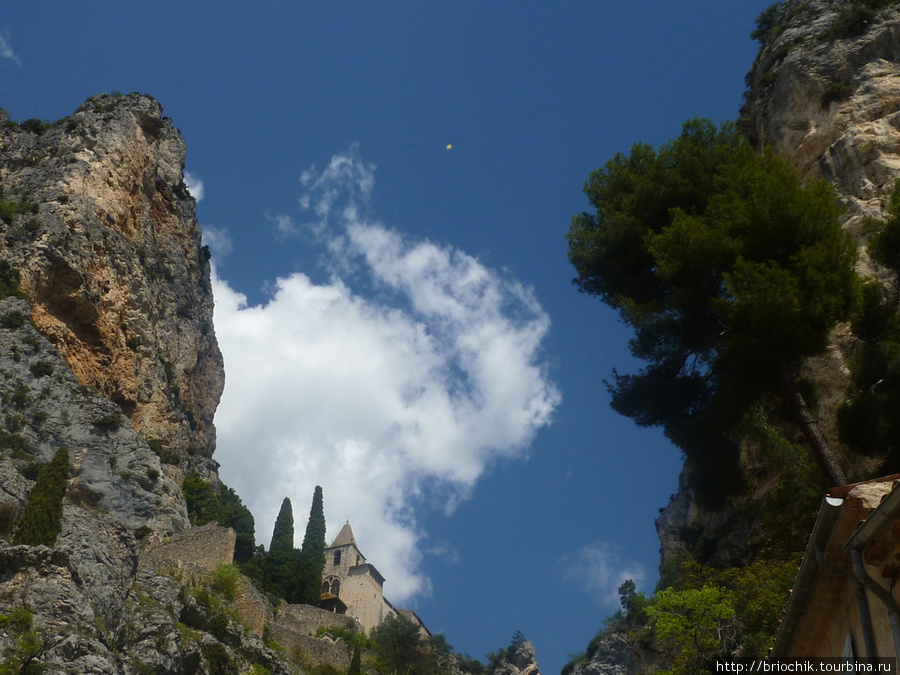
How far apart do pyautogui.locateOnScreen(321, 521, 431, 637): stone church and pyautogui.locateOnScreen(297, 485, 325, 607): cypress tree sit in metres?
3.94

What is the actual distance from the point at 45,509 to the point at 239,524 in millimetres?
27091

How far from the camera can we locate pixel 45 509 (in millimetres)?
20766

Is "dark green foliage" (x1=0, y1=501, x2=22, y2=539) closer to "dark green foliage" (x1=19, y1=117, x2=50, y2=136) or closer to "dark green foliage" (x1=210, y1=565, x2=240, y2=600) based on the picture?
"dark green foliage" (x1=210, y1=565, x2=240, y2=600)

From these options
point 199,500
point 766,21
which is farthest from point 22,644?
point 766,21

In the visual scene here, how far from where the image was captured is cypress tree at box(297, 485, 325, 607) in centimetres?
4362

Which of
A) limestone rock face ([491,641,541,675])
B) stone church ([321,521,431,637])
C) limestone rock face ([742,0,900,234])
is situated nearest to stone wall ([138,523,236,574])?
stone church ([321,521,431,637])

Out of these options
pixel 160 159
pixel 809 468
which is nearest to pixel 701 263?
pixel 809 468

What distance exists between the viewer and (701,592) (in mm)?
14688

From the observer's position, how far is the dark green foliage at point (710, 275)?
13609mm

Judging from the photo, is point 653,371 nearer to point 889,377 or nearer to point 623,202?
point 623,202

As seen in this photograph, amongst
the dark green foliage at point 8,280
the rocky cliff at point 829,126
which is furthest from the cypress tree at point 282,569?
the rocky cliff at point 829,126

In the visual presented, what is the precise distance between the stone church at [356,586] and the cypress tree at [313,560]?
12.9 ft

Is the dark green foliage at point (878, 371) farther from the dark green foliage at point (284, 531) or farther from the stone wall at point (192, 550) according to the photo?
the dark green foliage at point (284, 531)

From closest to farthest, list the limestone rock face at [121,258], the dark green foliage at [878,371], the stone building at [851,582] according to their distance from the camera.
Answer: the stone building at [851,582], the dark green foliage at [878,371], the limestone rock face at [121,258]
